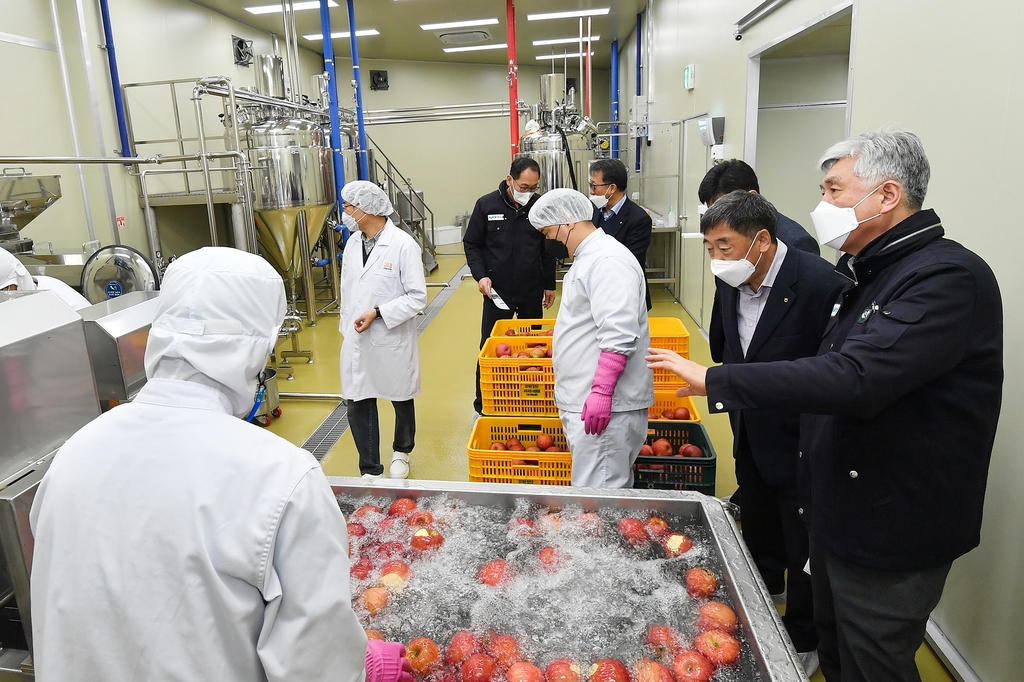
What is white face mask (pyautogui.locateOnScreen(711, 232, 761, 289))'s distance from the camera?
1963mm

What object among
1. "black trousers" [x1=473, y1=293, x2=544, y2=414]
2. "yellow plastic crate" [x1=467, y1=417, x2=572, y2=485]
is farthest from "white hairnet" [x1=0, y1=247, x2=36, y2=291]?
"black trousers" [x1=473, y1=293, x2=544, y2=414]

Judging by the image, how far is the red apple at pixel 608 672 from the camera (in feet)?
4.20

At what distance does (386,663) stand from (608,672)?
455mm

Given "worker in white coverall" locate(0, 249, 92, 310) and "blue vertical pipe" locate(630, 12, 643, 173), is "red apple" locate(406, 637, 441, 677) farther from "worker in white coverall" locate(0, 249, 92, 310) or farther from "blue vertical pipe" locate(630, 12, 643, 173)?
"blue vertical pipe" locate(630, 12, 643, 173)

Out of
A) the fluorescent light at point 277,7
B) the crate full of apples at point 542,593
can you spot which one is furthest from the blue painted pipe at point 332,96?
the crate full of apples at point 542,593

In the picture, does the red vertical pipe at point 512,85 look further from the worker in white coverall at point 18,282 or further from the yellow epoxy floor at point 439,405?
the worker in white coverall at point 18,282

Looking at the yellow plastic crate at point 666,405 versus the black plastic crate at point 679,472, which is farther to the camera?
the yellow plastic crate at point 666,405

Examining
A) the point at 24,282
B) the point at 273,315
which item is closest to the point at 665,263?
the point at 24,282

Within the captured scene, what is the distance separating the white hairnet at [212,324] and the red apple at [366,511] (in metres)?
0.84

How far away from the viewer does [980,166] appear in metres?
1.85

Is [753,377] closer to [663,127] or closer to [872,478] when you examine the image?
[872,478]

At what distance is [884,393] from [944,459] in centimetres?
24

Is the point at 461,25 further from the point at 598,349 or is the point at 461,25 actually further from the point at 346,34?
the point at 598,349

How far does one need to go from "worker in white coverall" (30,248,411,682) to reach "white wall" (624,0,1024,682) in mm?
1870
